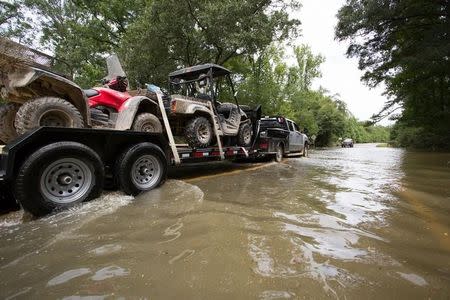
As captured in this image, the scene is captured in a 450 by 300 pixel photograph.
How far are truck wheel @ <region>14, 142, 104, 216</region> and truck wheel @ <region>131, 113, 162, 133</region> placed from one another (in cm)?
174

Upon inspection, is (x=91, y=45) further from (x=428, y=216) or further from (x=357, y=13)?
(x=428, y=216)

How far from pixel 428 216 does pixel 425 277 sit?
213cm

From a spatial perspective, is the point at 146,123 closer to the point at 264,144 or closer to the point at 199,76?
the point at 199,76

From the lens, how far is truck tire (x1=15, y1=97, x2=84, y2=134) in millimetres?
4668

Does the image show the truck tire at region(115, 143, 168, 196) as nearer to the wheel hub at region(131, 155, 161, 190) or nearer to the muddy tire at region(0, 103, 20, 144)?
the wheel hub at region(131, 155, 161, 190)

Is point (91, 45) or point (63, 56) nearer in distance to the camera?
point (63, 56)

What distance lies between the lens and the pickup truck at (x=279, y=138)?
35.9 feet

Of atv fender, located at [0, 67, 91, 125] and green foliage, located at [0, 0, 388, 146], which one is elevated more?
green foliage, located at [0, 0, 388, 146]

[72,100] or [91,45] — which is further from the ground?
[91,45]

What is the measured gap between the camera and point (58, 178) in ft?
14.6

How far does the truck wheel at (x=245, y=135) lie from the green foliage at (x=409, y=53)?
10.7 meters

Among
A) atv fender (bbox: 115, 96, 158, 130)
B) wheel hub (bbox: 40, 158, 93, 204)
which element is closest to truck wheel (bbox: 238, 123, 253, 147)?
atv fender (bbox: 115, 96, 158, 130)

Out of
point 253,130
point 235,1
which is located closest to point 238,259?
point 253,130

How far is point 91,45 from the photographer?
70.5ft
